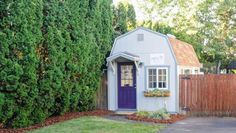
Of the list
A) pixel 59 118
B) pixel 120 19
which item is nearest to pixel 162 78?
pixel 120 19

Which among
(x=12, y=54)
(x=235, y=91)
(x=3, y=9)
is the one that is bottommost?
(x=235, y=91)

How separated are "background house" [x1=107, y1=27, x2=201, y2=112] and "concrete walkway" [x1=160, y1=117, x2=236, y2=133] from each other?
199 centimetres

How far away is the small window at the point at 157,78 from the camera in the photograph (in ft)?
53.8

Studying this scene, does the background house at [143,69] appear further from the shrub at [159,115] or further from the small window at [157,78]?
the shrub at [159,115]

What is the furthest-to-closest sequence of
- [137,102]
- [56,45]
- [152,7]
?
[152,7] → [137,102] → [56,45]

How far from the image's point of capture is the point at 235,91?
1554 cm

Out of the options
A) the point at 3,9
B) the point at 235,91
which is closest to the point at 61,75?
the point at 3,9

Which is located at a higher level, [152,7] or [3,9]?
[152,7]

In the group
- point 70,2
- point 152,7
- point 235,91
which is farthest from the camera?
point 152,7

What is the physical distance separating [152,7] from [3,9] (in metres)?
21.0

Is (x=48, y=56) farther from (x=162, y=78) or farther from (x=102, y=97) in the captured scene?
(x=162, y=78)

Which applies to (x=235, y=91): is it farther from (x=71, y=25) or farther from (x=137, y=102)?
(x=71, y=25)

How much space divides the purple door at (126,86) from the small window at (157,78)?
2.62 feet

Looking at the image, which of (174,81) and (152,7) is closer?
(174,81)
